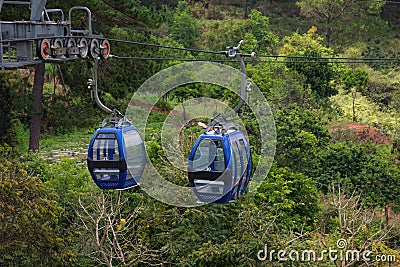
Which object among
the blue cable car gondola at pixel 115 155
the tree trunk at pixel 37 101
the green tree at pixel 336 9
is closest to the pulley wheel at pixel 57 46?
the blue cable car gondola at pixel 115 155

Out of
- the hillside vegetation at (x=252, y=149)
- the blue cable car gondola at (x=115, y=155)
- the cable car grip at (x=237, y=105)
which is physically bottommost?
the hillside vegetation at (x=252, y=149)

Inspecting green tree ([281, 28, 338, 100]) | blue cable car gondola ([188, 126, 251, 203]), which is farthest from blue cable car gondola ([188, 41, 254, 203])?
green tree ([281, 28, 338, 100])

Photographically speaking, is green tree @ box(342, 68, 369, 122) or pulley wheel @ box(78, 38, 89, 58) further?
green tree @ box(342, 68, 369, 122)

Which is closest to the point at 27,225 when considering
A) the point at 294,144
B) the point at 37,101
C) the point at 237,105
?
the point at 237,105

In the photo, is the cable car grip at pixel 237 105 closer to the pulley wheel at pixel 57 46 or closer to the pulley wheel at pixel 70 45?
the pulley wheel at pixel 70 45

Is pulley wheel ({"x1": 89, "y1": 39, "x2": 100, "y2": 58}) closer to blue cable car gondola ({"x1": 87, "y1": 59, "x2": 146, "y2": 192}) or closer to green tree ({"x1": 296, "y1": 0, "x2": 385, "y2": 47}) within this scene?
blue cable car gondola ({"x1": 87, "y1": 59, "x2": 146, "y2": 192})

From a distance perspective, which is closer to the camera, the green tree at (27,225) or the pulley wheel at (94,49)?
the pulley wheel at (94,49)

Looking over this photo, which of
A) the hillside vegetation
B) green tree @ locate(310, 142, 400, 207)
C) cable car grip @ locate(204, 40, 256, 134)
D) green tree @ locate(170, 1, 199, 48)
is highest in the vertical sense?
cable car grip @ locate(204, 40, 256, 134)
